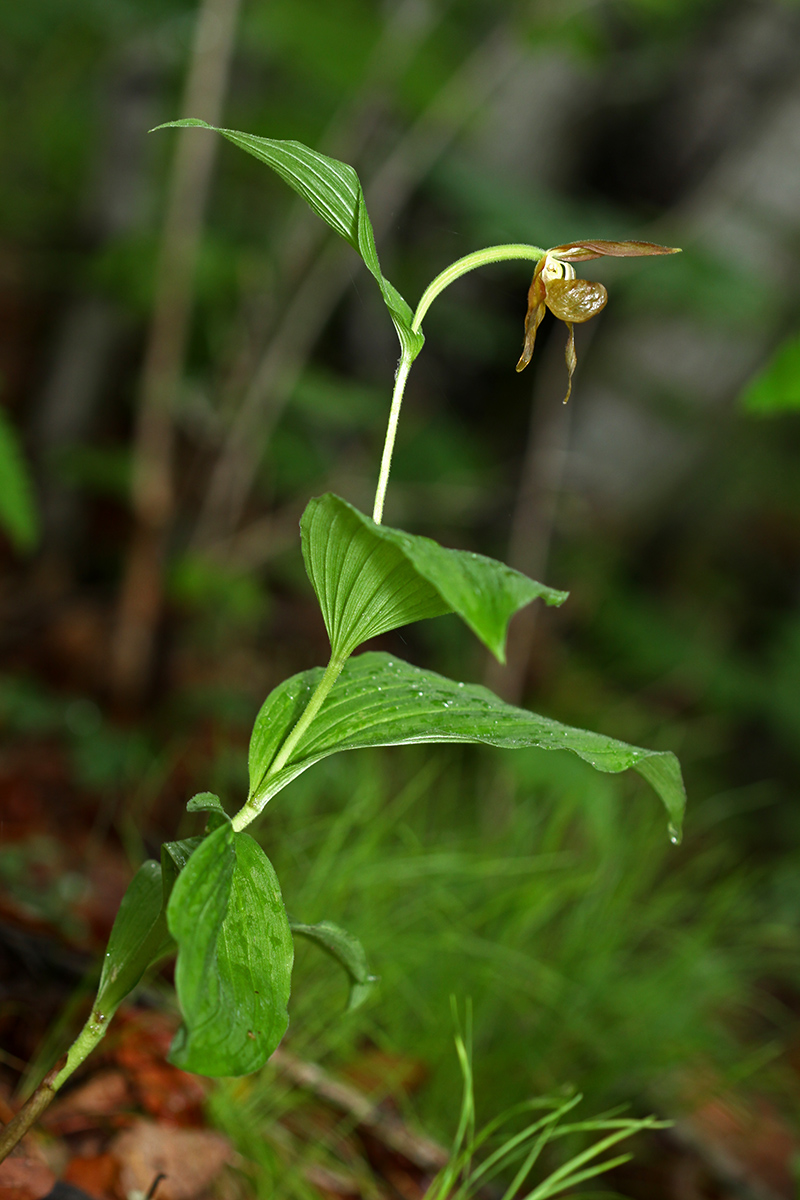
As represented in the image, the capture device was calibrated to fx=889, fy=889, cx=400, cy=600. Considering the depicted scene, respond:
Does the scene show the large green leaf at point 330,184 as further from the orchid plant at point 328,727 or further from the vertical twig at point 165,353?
the vertical twig at point 165,353

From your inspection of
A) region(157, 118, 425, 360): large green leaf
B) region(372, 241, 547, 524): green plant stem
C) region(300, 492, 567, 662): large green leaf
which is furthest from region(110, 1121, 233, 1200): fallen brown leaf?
region(157, 118, 425, 360): large green leaf

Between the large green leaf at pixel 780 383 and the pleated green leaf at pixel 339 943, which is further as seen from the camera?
the large green leaf at pixel 780 383

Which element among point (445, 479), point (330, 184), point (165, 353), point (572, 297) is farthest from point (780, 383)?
point (445, 479)

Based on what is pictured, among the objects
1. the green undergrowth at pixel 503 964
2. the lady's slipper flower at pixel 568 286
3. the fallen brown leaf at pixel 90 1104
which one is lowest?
the green undergrowth at pixel 503 964

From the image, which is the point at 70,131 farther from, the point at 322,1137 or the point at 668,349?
the point at 322,1137

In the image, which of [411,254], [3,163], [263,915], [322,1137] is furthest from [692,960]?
[3,163]

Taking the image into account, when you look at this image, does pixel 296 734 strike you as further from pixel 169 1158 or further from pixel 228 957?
pixel 169 1158

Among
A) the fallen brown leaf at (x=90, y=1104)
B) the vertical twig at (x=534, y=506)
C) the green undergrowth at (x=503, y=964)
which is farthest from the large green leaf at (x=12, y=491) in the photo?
the vertical twig at (x=534, y=506)
